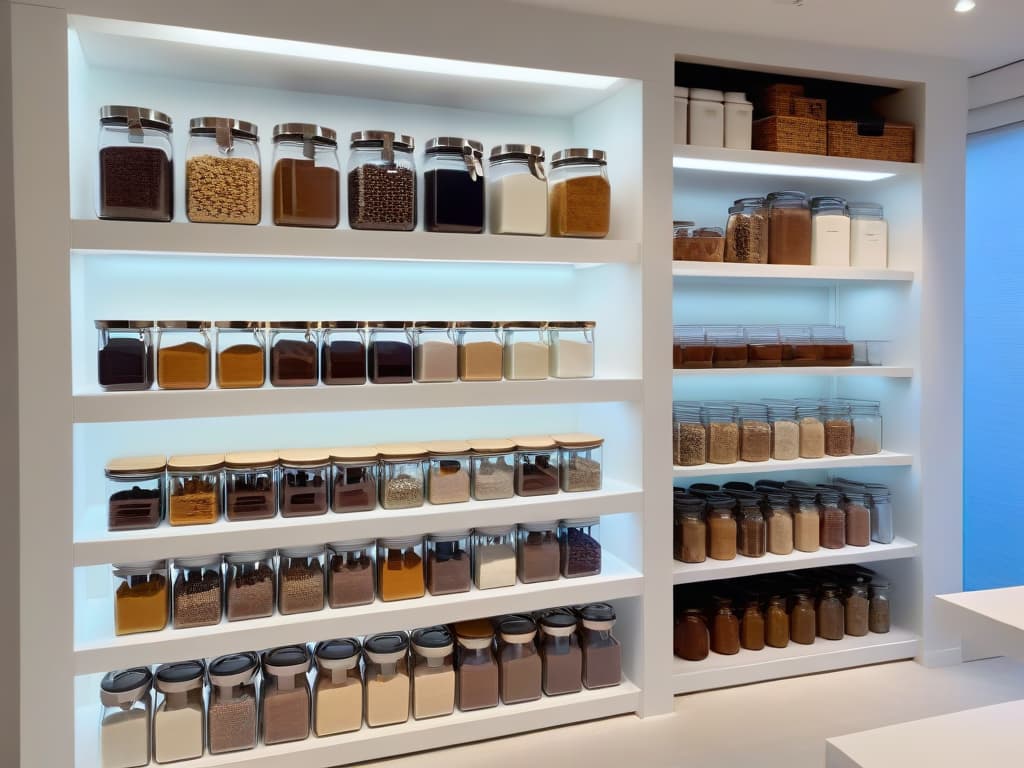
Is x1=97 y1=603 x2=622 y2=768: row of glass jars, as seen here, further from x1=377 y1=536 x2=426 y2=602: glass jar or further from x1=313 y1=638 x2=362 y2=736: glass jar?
x1=377 y1=536 x2=426 y2=602: glass jar

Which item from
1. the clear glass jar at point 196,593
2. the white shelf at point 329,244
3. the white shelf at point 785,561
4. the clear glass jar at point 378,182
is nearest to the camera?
the white shelf at point 329,244

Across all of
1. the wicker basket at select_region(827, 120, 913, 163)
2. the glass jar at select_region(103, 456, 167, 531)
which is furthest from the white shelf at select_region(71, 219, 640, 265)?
the wicker basket at select_region(827, 120, 913, 163)

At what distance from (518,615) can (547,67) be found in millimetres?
1790

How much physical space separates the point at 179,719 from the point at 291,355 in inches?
40.9

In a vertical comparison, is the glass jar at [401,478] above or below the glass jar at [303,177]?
below

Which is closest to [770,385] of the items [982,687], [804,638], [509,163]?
[804,638]

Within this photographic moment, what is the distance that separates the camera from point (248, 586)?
210 cm

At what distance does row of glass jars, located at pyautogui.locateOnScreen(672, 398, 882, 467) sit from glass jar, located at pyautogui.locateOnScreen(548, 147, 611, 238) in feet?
2.56

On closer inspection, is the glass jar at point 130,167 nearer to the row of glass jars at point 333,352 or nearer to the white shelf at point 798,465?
the row of glass jars at point 333,352

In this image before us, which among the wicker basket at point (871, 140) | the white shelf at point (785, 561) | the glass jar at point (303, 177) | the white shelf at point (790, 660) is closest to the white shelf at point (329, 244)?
the glass jar at point (303, 177)

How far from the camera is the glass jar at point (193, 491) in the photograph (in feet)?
6.69

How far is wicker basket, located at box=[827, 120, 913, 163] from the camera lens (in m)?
2.77

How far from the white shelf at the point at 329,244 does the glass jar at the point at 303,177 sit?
42 mm

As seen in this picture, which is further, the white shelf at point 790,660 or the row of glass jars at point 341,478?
the white shelf at point 790,660
